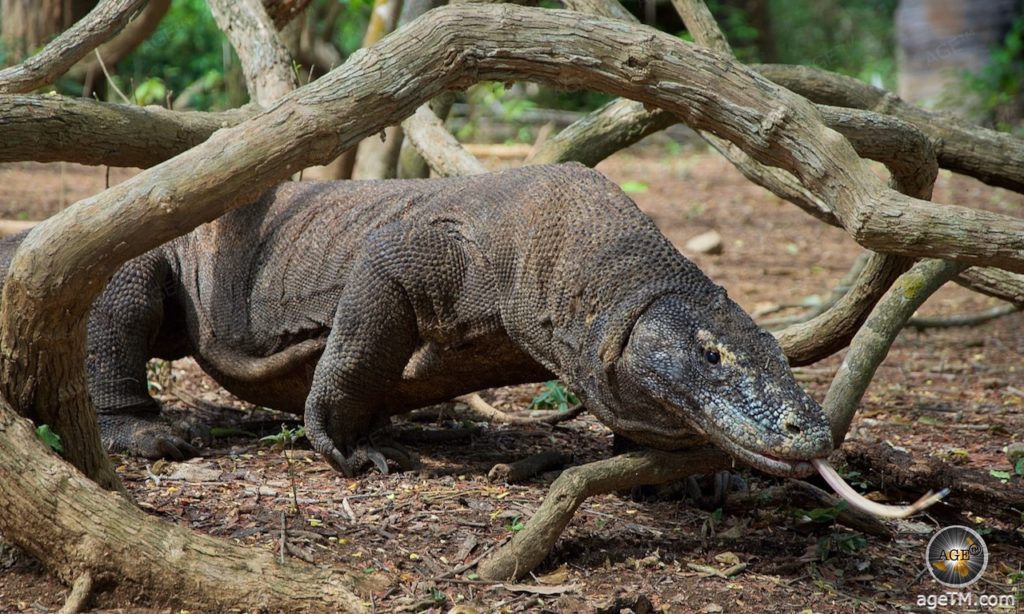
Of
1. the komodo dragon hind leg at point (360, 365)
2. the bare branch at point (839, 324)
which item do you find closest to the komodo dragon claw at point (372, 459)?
the komodo dragon hind leg at point (360, 365)

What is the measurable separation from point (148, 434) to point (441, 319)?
1.41m

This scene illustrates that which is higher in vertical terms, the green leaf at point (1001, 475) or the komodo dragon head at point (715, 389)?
the komodo dragon head at point (715, 389)

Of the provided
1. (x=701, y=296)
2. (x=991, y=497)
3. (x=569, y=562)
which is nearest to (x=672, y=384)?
(x=701, y=296)

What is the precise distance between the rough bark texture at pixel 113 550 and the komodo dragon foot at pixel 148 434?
5.02ft

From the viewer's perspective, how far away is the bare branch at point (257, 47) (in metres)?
6.13

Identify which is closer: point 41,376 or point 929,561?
point 41,376

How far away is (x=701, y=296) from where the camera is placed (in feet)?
13.0

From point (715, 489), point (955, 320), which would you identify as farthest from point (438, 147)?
point (955, 320)

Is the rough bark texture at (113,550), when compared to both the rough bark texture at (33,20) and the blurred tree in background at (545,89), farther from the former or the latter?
the rough bark texture at (33,20)

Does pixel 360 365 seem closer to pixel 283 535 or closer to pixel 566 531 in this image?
pixel 283 535

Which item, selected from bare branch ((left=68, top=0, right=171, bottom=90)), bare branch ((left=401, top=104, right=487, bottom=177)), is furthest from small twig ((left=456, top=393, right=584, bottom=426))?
bare branch ((left=68, top=0, right=171, bottom=90))

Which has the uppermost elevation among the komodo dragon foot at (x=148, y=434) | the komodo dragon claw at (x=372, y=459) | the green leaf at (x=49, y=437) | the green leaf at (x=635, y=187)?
the green leaf at (x=49, y=437)

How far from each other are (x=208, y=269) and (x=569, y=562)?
242 centimetres

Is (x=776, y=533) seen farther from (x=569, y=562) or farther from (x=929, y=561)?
(x=569, y=562)
